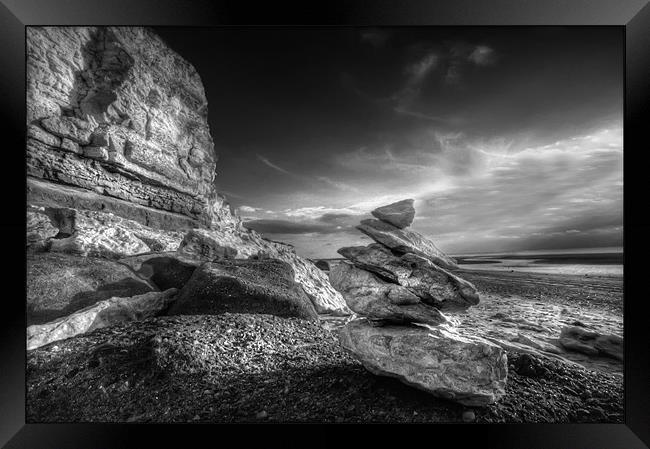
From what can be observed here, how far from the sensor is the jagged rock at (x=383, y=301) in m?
2.36

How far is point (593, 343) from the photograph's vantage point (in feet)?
8.31

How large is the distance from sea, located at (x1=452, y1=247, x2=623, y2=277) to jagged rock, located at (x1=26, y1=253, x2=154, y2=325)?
4631 mm

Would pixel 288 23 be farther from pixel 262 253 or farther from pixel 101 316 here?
pixel 101 316

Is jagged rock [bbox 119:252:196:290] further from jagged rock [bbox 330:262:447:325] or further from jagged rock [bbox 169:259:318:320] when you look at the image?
jagged rock [bbox 330:262:447:325]

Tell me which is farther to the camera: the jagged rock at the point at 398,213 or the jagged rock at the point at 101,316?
the jagged rock at the point at 398,213

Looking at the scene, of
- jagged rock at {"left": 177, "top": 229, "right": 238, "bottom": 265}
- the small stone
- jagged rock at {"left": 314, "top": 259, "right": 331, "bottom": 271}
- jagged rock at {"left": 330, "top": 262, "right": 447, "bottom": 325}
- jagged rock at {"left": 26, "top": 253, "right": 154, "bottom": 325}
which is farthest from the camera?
jagged rock at {"left": 177, "top": 229, "right": 238, "bottom": 265}

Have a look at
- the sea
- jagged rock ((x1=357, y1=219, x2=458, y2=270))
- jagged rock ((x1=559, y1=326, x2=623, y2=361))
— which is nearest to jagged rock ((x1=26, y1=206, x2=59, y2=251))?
jagged rock ((x1=357, y1=219, x2=458, y2=270))

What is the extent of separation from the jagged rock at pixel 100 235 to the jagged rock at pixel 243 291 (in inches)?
50.7

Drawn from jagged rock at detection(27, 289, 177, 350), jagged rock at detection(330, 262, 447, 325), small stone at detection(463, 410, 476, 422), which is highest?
jagged rock at detection(330, 262, 447, 325)

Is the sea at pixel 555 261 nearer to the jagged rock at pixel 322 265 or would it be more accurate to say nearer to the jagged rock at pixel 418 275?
the jagged rock at pixel 418 275

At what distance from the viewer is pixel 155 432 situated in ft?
Result: 7.59

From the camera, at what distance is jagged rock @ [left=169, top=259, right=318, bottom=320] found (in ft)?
10.2

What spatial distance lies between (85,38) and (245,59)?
8.75 ft

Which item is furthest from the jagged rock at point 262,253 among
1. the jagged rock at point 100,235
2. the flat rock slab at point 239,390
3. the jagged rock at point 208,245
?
the flat rock slab at point 239,390
